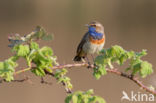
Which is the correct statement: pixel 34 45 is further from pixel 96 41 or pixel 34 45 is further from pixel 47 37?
pixel 96 41

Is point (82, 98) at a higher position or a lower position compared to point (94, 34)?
lower

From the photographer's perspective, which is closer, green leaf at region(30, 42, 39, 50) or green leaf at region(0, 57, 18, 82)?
green leaf at region(0, 57, 18, 82)

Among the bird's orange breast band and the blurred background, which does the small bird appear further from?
the blurred background

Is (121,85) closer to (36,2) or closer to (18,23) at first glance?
(18,23)

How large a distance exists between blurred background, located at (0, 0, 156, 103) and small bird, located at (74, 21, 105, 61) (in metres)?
3.08

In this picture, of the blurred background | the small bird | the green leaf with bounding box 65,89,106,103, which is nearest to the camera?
the green leaf with bounding box 65,89,106,103

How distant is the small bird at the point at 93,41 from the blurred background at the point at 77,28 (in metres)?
3.08

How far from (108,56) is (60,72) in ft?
0.71

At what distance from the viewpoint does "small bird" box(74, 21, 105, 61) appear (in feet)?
12.0

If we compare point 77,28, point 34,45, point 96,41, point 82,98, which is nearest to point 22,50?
point 34,45

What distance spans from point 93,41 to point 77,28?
27.1ft

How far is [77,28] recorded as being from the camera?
11930 millimetres

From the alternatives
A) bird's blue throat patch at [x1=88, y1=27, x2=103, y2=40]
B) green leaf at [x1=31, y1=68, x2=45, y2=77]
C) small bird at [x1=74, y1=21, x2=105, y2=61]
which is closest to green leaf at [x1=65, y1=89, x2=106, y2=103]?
green leaf at [x1=31, y1=68, x2=45, y2=77]

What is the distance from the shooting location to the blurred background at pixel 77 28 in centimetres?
768
